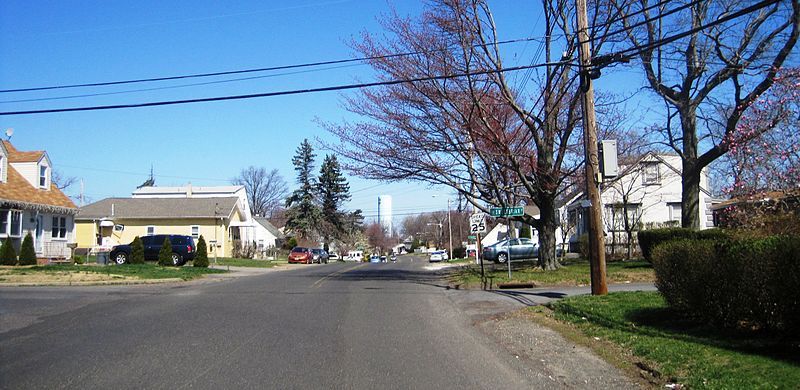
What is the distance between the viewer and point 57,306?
574 inches

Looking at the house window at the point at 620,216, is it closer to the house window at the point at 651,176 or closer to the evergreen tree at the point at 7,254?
the house window at the point at 651,176

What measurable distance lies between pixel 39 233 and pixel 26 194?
243 centimetres

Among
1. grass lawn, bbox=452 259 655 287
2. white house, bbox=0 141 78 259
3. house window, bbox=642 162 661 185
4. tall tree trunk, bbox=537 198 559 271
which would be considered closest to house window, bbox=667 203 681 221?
house window, bbox=642 162 661 185

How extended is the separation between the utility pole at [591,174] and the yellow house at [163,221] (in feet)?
125

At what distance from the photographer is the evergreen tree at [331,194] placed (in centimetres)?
8056

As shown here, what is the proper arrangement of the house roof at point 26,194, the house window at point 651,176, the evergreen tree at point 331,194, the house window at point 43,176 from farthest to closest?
1. the evergreen tree at point 331,194
2. the house window at point 651,176
3. the house window at point 43,176
4. the house roof at point 26,194

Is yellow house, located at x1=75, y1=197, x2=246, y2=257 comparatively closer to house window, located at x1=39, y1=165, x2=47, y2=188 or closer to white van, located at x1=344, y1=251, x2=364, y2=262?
house window, located at x1=39, y1=165, x2=47, y2=188

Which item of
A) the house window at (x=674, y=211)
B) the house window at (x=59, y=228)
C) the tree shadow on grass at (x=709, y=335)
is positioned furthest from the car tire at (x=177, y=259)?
the house window at (x=674, y=211)

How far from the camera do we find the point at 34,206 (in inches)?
1272

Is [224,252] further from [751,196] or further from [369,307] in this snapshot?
[751,196]

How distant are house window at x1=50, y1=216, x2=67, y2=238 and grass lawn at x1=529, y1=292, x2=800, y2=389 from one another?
32.1m

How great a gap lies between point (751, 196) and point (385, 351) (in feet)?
37.6

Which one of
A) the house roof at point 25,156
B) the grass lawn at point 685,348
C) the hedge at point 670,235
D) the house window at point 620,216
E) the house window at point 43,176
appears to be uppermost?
the house roof at point 25,156

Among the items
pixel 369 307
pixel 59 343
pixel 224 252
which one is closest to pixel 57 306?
pixel 59 343
